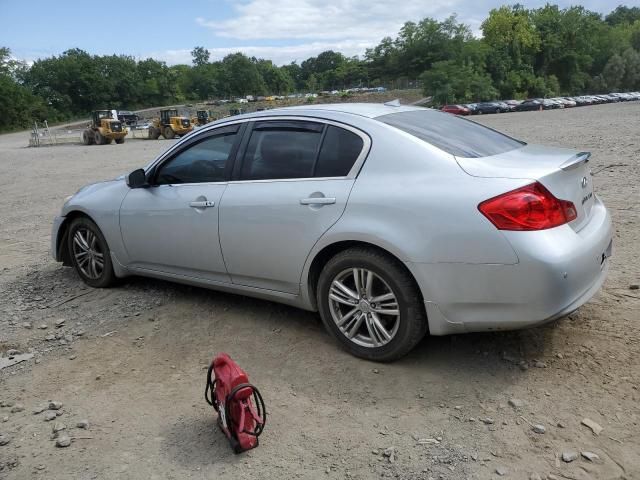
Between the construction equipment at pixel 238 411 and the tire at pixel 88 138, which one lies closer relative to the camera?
the construction equipment at pixel 238 411

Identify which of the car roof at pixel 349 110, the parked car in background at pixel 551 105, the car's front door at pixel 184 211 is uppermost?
the car roof at pixel 349 110

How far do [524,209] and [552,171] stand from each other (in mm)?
385

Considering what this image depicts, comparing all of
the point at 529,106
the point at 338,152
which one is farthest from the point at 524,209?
the point at 529,106

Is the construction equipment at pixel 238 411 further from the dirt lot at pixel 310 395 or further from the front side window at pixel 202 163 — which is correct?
the front side window at pixel 202 163

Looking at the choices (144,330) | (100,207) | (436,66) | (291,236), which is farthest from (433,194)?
(436,66)

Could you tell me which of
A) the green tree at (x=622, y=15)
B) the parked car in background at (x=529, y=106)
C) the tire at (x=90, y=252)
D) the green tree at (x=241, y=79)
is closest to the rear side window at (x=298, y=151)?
the tire at (x=90, y=252)

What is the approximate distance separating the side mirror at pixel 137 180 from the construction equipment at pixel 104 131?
3656 centimetres

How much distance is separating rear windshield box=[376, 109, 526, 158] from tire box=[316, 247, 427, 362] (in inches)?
32.2

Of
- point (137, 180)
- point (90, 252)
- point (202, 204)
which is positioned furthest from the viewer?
point (90, 252)

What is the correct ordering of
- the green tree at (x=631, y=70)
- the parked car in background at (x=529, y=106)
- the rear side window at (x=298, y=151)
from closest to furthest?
the rear side window at (x=298, y=151) < the parked car in background at (x=529, y=106) < the green tree at (x=631, y=70)

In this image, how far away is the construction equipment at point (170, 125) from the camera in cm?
3934

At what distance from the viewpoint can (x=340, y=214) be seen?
3.46 m

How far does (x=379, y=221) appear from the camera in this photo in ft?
10.8

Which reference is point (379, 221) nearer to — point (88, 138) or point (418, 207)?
point (418, 207)
